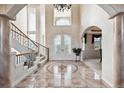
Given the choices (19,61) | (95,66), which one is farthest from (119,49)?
(95,66)

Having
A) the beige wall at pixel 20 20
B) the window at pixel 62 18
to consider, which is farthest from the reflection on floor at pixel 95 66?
the beige wall at pixel 20 20

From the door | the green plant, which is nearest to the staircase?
the door

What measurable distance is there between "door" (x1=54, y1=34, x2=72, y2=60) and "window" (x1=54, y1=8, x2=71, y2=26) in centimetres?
101

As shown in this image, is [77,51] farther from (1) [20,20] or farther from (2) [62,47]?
(1) [20,20]

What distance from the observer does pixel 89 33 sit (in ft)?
56.2

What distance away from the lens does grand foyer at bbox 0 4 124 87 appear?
4.46 metres

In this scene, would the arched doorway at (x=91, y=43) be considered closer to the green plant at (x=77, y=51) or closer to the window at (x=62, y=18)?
the green plant at (x=77, y=51)

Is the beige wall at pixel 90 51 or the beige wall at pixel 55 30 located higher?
the beige wall at pixel 55 30

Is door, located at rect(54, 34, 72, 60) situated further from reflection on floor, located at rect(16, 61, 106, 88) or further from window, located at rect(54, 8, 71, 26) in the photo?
reflection on floor, located at rect(16, 61, 106, 88)

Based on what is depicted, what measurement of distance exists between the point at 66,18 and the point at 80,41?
2320 mm

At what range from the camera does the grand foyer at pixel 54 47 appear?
446 centimetres
